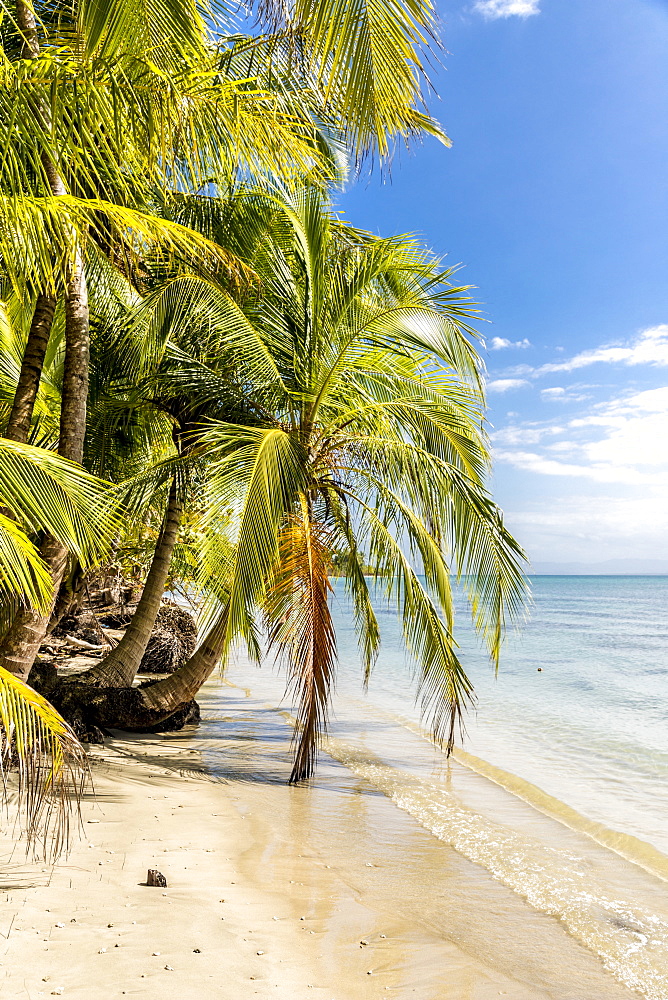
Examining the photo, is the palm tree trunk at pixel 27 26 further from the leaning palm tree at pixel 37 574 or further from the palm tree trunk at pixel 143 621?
the palm tree trunk at pixel 143 621

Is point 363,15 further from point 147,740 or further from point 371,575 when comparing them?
point 147,740

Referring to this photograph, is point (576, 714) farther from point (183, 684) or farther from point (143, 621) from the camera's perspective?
point (143, 621)

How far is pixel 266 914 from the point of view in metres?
4.02

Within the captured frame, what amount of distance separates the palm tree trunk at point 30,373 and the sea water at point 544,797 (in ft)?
12.7

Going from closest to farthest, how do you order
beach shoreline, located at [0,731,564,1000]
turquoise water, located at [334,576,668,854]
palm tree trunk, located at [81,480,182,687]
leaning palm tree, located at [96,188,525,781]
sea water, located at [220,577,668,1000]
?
beach shoreline, located at [0,731,564,1000] < sea water, located at [220,577,668,1000] < leaning palm tree, located at [96,188,525,781] < turquoise water, located at [334,576,668,854] < palm tree trunk, located at [81,480,182,687]

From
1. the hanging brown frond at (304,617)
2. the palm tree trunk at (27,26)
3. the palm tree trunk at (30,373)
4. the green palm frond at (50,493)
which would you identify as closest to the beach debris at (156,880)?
the green palm frond at (50,493)

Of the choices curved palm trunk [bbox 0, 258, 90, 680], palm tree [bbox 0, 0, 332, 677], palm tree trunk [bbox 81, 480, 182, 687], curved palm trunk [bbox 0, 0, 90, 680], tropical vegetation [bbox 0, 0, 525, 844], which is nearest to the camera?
palm tree [bbox 0, 0, 332, 677]

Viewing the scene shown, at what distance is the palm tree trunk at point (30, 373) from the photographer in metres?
4.82

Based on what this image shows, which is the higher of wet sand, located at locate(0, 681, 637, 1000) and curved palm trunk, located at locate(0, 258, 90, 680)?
curved palm trunk, located at locate(0, 258, 90, 680)

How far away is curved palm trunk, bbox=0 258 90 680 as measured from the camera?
482 cm

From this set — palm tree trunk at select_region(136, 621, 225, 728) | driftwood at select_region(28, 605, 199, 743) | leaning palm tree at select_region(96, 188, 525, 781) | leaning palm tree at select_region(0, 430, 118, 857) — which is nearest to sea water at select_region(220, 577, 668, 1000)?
leaning palm tree at select_region(96, 188, 525, 781)

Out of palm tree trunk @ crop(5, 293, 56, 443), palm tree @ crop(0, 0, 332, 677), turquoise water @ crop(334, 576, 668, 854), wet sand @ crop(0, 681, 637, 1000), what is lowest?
turquoise water @ crop(334, 576, 668, 854)

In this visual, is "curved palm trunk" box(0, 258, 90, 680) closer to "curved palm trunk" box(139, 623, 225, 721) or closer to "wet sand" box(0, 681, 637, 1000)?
"wet sand" box(0, 681, 637, 1000)

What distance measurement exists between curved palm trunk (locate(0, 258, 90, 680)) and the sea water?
2926 millimetres
